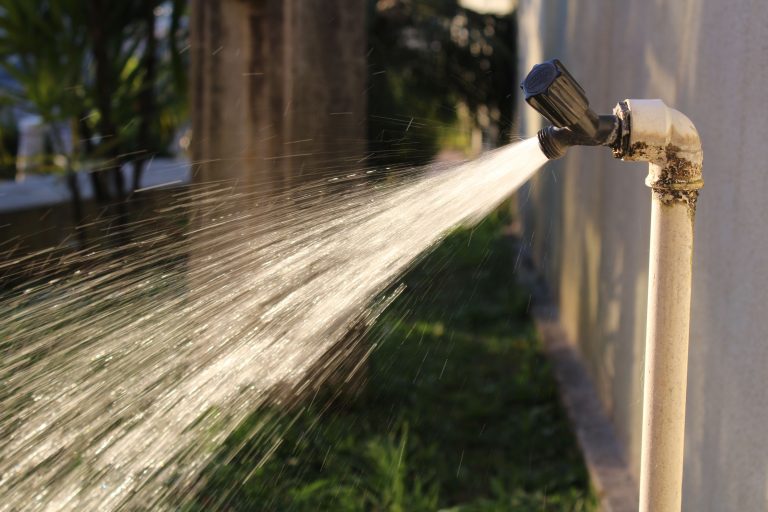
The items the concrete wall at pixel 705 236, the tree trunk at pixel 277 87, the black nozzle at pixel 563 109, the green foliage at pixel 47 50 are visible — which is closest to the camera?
Result: the black nozzle at pixel 563 109

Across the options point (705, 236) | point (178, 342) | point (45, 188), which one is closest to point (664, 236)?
point (705, 236)

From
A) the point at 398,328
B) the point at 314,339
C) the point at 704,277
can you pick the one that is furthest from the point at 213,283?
the point at 398,328

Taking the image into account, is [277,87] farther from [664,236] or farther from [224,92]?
[664,236]

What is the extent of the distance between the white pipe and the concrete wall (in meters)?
0.27

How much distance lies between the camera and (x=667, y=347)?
1383 millimetres

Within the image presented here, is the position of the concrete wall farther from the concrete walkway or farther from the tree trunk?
the concrete walkway

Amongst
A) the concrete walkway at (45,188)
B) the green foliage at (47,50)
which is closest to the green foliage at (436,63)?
the concrete walkway at (45,188)

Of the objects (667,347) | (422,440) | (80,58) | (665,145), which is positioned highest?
(80,58)

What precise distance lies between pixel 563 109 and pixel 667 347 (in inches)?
15.1

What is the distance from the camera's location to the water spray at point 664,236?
138 cm

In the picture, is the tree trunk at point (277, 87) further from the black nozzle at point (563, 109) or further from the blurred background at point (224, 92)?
the black nozzle at point (563, 109)

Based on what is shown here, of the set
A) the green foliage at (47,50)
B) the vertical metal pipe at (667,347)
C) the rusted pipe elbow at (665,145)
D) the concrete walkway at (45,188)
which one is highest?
the green foliage at (47,50)

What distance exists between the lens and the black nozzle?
1.30 meters

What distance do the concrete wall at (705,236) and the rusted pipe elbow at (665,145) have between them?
0.27 metres
